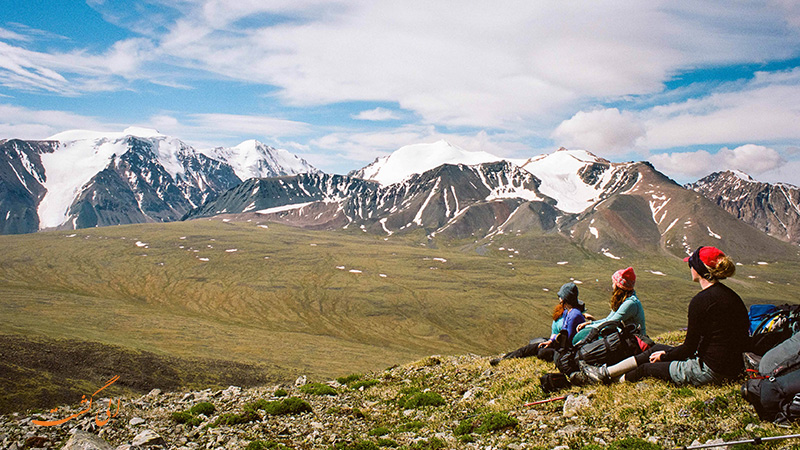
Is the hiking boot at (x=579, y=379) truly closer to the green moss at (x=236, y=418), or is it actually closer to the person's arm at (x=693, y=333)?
the person's arm at (x=693, y=333)

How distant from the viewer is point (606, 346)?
13344mm

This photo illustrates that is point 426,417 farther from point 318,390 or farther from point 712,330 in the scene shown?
point 712,330

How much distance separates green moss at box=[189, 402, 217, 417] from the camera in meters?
17.4

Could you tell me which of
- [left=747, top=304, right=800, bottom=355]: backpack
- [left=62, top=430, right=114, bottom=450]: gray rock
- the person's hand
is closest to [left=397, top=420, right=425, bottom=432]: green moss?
the person's hand

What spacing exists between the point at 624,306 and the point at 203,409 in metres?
16.9

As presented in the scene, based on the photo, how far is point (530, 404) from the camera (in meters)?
13.3

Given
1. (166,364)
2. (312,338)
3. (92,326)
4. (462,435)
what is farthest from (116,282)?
(462,435)

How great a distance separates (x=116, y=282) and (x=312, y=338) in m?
124

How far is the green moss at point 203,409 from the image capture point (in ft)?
57.2

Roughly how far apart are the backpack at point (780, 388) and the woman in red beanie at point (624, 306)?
4157 mm

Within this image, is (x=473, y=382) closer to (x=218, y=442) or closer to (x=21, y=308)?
(x=218, y=442)

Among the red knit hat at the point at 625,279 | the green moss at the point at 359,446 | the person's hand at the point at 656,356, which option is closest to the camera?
the person's hand at the point at 656,356

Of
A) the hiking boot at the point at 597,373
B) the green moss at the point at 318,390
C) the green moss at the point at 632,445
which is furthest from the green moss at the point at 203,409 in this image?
the green moss at the point at 632,445

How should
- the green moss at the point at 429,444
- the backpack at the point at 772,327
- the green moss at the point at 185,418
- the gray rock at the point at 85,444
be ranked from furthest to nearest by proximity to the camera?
the green moss at the point at 185,418
the gray rock at the point at 85,444
the green moss at the point at 429,444
the backpack at the point at 772,327
